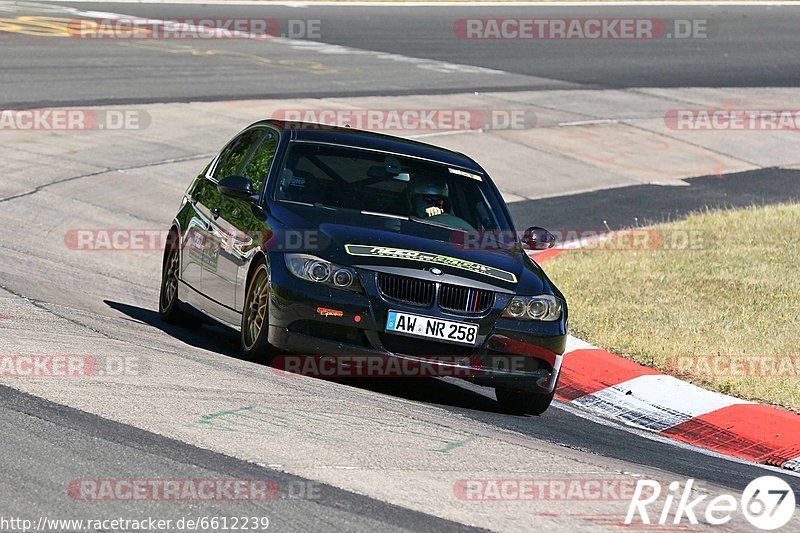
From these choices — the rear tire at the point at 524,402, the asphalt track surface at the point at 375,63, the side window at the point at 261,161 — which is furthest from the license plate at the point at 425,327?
the asphalt track surface at the point at 375,63

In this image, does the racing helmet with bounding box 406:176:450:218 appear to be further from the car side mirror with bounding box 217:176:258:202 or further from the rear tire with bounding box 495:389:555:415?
the rear tire with bounding box 495:389:555:415

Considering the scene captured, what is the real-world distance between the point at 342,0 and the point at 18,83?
1884 cm

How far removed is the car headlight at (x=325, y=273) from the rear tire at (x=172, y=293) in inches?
80.6

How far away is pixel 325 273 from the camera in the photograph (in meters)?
8.17

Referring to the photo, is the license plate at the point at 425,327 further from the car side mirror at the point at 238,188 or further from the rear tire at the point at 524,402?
the car side mirror at the point at 238,188

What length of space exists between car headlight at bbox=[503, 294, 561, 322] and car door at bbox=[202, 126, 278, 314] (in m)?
1.68

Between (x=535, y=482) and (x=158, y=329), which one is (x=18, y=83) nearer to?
(x=158, y=329)

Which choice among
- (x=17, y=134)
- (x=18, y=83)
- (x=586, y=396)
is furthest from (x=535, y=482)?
(x=18, y=83)

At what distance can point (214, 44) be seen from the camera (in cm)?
2839

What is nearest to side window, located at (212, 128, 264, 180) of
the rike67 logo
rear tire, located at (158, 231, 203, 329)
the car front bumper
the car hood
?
rear tire, located at (158, 231, 203, 329)

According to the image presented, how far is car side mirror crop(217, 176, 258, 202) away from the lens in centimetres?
908

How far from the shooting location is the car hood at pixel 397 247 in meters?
8.27

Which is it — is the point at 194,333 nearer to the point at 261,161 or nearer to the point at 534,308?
the point at 261,161

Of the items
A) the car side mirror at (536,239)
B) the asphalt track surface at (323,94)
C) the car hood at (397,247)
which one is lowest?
the asphalt track surface at (323,94)
